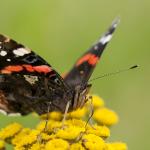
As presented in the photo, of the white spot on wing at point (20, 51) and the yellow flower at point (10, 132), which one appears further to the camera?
the yellow flower at point (10, 132)

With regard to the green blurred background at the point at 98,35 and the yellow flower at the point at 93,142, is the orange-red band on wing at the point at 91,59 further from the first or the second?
the green blurred background at the point at 98,35

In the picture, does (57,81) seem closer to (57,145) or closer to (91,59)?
(91,59)

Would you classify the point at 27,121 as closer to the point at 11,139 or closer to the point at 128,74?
the point at 128,74

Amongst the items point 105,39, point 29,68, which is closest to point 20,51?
point 29,68

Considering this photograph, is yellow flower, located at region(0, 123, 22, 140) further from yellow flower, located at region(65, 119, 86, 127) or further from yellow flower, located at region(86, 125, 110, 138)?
yellow flower, located at region(86, 125, 110, 138)

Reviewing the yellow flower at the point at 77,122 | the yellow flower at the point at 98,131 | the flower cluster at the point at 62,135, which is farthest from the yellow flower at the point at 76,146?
the yellow flower at the point at 77,122

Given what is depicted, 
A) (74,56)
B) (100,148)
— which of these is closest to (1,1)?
(74,56)
